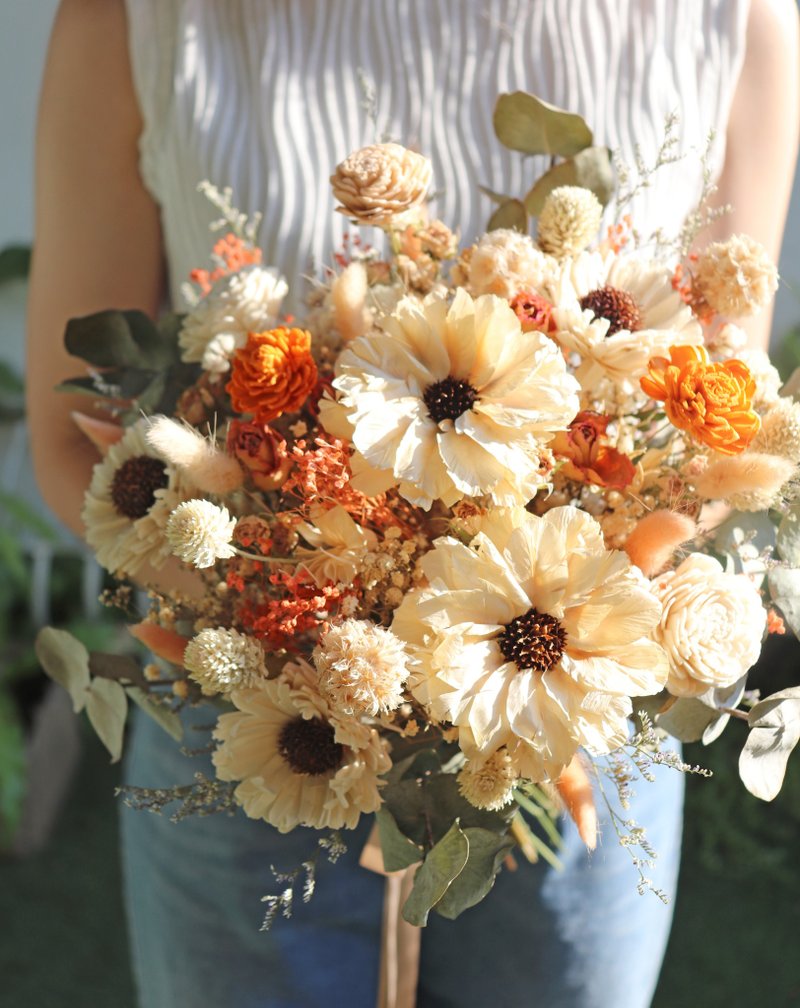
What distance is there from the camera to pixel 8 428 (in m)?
2.43

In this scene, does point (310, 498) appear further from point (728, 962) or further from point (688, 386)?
point (728, 962)

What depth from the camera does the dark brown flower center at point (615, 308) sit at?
2.02 feet

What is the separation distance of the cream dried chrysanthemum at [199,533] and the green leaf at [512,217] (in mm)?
310

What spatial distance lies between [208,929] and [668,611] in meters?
0.63

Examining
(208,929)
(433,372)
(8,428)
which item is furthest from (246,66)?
→ (8,428)

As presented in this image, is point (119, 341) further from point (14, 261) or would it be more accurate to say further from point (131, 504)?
point (14, 261)

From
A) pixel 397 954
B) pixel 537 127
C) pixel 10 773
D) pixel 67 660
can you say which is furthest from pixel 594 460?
pixel 10 773

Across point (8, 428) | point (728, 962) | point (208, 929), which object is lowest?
point (728, 962)

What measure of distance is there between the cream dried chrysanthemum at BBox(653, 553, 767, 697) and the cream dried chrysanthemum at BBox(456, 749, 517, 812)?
10 centimetres

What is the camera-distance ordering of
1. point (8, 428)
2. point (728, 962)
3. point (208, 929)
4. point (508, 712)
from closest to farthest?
point (508, 712)
point (208, 929)
point (728, 962)
point (8, 428)

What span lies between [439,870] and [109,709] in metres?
0.25

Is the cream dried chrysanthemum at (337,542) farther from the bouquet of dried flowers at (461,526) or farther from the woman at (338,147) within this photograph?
the woman at (338,147)

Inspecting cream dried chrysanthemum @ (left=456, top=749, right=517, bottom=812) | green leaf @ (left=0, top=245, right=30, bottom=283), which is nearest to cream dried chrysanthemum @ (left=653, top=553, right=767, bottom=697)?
cream dried chrysanthemum @ (left=456, top=749, right=517, bottom=812)

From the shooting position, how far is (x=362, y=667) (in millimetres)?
522
